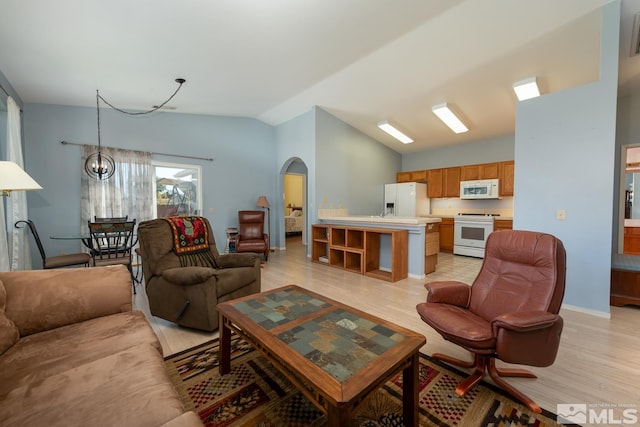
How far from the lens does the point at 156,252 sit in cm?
249

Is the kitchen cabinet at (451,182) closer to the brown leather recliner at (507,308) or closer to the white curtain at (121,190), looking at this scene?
the brown leather recliner at (507,308)

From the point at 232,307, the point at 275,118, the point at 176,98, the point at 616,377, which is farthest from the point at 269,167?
the point at 616,377

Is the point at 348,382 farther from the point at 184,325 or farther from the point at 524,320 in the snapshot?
the point at 184,325

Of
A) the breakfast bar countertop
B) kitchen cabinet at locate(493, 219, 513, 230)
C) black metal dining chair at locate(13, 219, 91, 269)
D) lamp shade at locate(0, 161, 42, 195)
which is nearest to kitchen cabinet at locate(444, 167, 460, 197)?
kitchen cabinet at locate(493, 219, 513, 230)

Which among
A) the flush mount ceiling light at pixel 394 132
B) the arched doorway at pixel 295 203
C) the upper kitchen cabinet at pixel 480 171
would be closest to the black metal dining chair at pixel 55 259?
the arched doorway at pixel 295 203

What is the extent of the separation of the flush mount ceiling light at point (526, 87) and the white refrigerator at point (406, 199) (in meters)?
2.84

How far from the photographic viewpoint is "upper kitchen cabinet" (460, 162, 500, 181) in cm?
559

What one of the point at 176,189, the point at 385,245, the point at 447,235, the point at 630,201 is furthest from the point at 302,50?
the point at 630,201

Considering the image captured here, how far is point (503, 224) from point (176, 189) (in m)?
6.72

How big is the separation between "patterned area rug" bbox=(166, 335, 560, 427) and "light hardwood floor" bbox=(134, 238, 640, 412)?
252mm

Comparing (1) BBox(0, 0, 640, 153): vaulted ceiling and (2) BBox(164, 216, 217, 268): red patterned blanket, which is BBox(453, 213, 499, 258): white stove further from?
(2) BBox(164, 216, 217, 268): red patterned blanket

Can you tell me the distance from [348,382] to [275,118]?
5.82 metres

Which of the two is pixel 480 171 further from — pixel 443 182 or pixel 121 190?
pixel 121 190

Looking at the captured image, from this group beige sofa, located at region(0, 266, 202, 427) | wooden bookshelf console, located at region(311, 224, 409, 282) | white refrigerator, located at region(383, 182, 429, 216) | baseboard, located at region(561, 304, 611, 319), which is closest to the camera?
beige sofa, located at region(0, 266, 202, 427)
